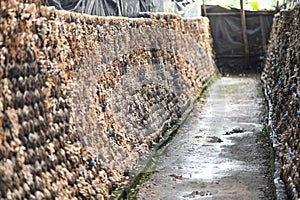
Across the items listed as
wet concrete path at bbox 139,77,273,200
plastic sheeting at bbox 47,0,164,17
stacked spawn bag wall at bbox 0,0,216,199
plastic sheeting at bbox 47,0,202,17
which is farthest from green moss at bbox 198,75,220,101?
stacked spawn bag wall at bbox 0,0,216,199

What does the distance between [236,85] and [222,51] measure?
3849mm

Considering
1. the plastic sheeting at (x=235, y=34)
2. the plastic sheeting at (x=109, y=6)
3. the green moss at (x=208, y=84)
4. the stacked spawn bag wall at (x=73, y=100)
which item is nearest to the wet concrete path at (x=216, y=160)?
the stacked spawn bag wall at (x=73, y=100)

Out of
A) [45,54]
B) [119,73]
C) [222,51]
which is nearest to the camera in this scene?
[45,54]

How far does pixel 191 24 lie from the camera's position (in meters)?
15.1

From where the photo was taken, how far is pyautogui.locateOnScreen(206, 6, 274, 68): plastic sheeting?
783 inches

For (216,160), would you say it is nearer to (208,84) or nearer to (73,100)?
(73,100)

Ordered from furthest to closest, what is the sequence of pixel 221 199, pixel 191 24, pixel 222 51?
pixel 222 51
pixel 191 24
pixel 221 199

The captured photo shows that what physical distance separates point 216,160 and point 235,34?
12892mm

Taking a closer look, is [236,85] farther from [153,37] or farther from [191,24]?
[153,37]

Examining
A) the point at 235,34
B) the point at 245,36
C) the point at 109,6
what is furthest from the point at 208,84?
Result: the point at 109,6

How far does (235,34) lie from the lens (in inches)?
796

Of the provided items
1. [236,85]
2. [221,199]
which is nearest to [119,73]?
[221,199]

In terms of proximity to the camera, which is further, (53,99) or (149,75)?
(149,75)

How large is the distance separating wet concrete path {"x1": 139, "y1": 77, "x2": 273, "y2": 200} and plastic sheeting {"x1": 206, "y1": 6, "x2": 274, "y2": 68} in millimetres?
7508
